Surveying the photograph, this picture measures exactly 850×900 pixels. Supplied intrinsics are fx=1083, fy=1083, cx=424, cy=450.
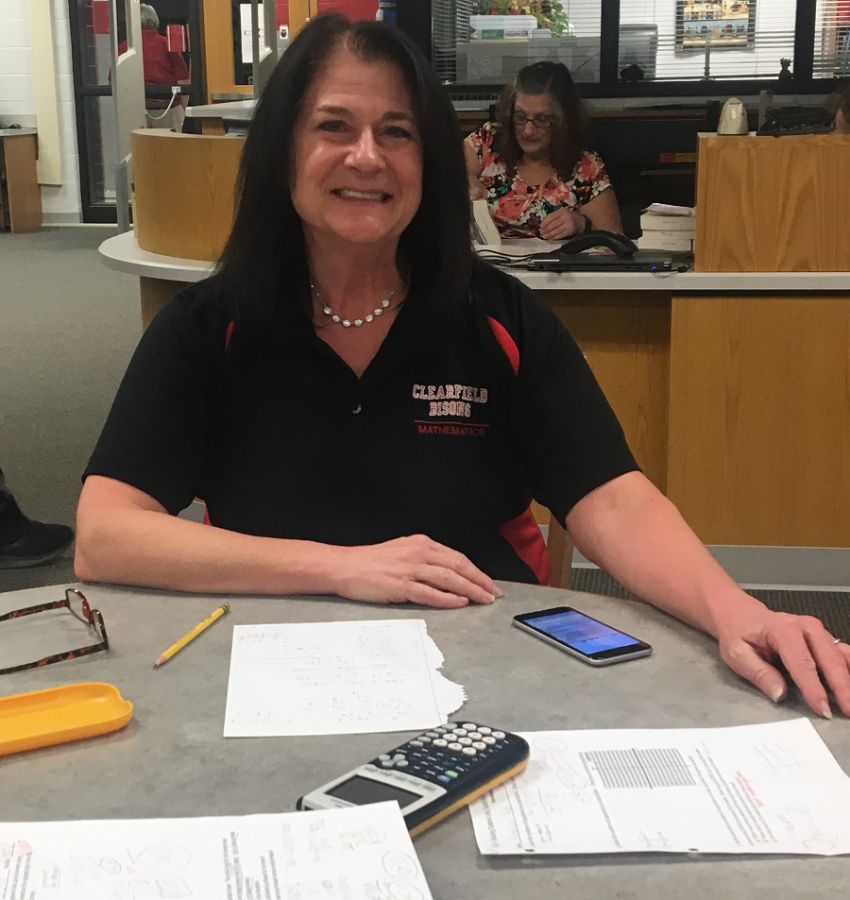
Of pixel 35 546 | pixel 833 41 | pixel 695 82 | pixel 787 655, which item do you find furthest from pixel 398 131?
pixel 833 41

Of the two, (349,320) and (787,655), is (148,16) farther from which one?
(787,655)

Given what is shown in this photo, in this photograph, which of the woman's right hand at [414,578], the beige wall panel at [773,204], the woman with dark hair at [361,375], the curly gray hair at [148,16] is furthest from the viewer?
the curly gray hair at [148,16]

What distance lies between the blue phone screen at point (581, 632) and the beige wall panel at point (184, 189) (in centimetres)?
206

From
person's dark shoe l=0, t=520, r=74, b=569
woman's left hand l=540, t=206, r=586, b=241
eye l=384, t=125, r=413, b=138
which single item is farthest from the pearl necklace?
woman's left hand l=540, t=206, r=586, b=241

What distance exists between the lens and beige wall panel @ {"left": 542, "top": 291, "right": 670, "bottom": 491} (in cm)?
285

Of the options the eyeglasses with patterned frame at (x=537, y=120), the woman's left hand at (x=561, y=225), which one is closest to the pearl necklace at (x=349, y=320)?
the woman's left hand at (x=561, y=225)

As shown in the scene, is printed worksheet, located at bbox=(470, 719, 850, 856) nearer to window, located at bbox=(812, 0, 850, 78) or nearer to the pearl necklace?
the pearl necklace

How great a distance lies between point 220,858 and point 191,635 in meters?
0.36

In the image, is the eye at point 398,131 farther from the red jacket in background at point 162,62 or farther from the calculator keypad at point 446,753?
the red jacket in background at point 162,62

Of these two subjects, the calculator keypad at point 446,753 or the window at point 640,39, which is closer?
the calculator keypad at point 446,753

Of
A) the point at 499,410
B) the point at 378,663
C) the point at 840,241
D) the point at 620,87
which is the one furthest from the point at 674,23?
the point at 378,663

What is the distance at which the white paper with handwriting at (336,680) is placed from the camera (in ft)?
2.88

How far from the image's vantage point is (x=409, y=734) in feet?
2.83

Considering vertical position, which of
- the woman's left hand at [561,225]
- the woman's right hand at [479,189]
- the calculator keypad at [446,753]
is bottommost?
the calculator keypad at [446,753]
